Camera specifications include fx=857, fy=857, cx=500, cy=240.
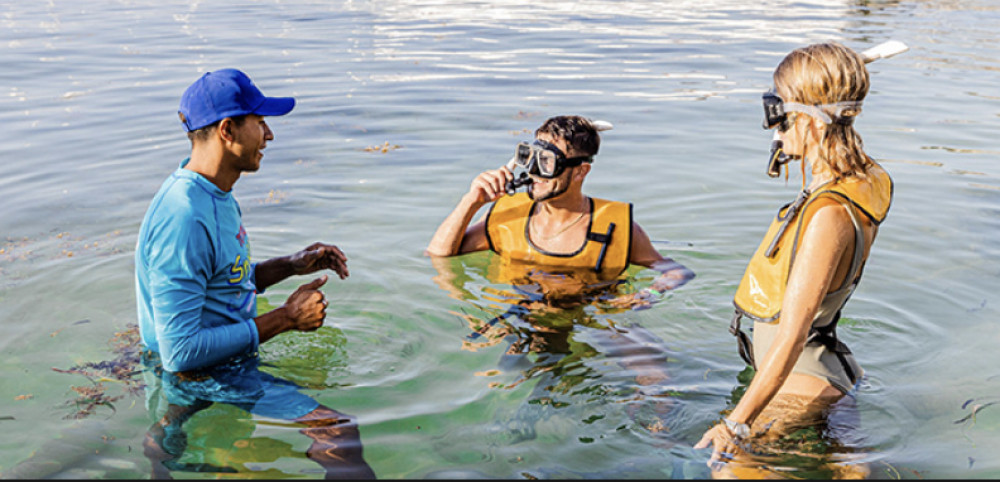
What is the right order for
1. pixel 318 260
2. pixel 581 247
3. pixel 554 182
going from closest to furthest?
pixel 318 260 → pixel 554 182 → pixel 581 247

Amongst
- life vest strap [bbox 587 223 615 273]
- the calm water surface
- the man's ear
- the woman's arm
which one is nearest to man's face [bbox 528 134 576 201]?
life vest strap [bbox 587 223 615 273]

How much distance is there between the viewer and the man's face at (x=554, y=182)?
19.9 ft

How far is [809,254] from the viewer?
3.50m

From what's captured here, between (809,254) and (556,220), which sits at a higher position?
(809,254)

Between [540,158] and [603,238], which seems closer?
[540,158]

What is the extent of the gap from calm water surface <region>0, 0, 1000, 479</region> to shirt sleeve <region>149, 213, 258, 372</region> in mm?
618

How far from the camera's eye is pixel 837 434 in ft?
14.0

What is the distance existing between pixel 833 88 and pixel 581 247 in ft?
9.13

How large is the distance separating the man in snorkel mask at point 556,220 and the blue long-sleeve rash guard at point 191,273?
2.20m

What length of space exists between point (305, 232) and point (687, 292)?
11.4ft

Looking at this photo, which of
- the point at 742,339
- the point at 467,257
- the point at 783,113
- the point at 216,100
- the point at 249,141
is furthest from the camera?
the point at 467,257

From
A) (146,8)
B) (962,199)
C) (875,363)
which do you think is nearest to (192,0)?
(146,8)

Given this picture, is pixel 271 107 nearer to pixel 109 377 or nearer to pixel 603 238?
pixel 109 377

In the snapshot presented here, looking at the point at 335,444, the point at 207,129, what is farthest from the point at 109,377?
the point at 207,129
